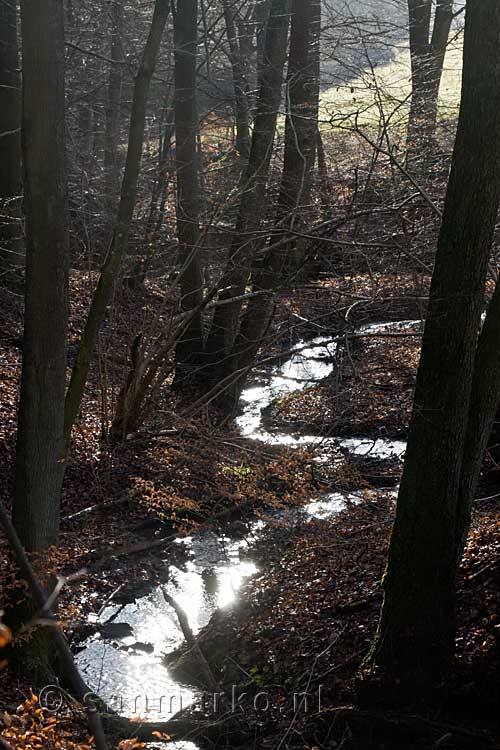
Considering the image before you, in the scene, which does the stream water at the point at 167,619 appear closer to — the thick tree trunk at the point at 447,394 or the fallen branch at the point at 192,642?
the fallen branch at the point at 192,642

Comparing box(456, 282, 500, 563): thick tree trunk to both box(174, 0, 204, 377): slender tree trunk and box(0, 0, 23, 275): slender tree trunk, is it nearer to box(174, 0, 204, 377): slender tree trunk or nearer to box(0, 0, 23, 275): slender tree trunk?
box(174, 0, 204, 377): slender tree trunk

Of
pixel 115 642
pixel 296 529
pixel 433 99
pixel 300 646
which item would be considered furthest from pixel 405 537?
pixel 433 99

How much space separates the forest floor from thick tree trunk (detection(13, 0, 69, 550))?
685 millimetres

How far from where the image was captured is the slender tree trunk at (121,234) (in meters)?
8.59

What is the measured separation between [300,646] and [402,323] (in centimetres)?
686

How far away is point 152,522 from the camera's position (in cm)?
1142

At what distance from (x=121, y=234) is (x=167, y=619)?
424cm

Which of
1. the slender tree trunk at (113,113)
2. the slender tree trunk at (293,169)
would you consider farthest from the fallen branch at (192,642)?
the slender tree trunk at (113,113)

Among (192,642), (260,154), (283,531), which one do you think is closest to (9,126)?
(260,154)

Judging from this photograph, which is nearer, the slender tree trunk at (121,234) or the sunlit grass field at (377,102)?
the slender tree trunk at (121,234)

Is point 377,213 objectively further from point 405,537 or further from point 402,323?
point 405,537

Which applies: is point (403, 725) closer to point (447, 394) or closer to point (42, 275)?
point (447, 394)

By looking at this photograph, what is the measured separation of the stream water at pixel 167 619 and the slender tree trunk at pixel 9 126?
234 inches

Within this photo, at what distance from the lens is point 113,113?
2058 cm
